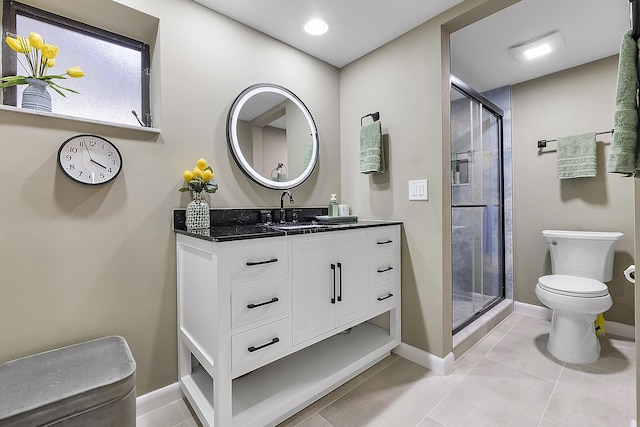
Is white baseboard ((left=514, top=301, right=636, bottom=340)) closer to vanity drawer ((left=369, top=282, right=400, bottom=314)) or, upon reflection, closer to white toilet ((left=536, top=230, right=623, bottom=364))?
→ white toilet ((left=536, top=230, right=623, bottom=364))

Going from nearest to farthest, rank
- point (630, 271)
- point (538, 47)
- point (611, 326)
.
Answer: point (630, 271), point (538, 47), point (611, 326)

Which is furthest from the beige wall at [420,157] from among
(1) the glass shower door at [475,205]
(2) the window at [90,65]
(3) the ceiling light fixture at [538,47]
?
(2) the window at [90,65]

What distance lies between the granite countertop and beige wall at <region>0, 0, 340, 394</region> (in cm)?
7

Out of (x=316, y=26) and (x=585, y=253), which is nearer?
(x=316, y=26)

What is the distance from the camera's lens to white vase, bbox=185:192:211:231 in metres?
1.51

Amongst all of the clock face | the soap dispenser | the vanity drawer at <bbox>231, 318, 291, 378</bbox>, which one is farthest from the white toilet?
the clock face

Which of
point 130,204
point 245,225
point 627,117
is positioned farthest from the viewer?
point 245,225

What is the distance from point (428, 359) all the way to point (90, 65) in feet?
8.93

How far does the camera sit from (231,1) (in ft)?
5.52

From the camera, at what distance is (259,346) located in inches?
50.1

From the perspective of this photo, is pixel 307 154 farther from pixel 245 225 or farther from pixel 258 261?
pixel 258 261

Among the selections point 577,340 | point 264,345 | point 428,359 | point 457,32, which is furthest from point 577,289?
point 264,345

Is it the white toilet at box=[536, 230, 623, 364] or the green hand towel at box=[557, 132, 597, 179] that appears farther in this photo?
the green hand towel at box=[557, 132, 597, 179]

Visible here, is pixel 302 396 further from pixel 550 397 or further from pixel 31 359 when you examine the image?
pixel 550 397
